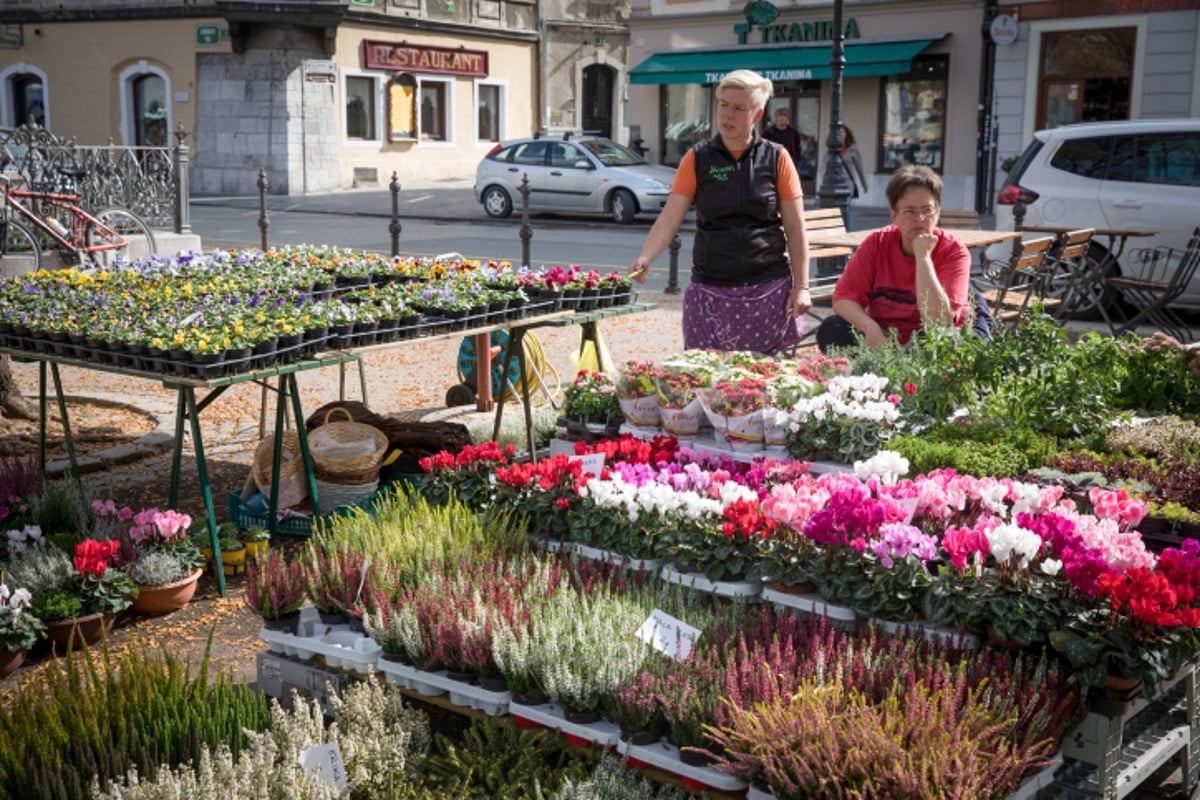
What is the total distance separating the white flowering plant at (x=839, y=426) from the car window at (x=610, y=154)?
17056 millimetres

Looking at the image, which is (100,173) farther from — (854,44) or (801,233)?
(854,44)

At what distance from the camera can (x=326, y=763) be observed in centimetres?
293

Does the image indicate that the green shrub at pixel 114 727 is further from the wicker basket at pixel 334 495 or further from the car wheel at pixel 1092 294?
the car wheel at pixel 1092 294

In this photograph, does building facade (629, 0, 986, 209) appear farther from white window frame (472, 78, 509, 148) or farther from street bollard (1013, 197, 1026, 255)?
street bollard (1013, 197, 1026, 255)

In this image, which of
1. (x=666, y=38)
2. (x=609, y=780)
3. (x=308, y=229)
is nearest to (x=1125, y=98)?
(x=666, y=38)

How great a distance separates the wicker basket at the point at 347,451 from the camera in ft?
19.0

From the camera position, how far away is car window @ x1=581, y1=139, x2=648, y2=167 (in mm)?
21734

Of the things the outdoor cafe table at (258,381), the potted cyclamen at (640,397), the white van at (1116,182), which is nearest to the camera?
Result: the outdoor cafe table at (258,381)

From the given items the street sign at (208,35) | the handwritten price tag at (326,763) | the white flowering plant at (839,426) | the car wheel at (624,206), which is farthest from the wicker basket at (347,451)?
the street sign at (208,35)

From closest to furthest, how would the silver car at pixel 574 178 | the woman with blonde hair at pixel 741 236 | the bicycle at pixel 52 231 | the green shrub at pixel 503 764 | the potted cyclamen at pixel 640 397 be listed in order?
→ 1. the green shrub at pixel 503 764
2. the potted cyclamen at pixel 640 397
3. the woman with blonde hair at pixel 741 236
4. the bicycle at pixel 52 231
5. the silver car at pixel 574 178

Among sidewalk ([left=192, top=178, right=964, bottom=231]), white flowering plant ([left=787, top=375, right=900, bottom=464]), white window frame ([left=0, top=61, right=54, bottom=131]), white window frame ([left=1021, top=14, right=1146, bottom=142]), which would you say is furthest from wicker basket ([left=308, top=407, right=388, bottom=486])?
white window frame ([left=0, top=61, right=54, bottom=131])

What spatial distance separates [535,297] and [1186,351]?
3.12 metres

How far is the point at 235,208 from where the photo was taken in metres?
25.5

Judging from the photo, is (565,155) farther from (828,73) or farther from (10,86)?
(10,86)
